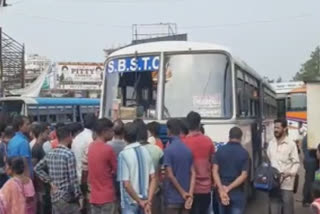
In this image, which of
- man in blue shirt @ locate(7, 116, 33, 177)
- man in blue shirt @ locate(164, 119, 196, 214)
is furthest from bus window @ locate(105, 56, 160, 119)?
man in blue shirt @ locate(164, 119, 196, 214)

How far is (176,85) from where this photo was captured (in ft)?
37.9

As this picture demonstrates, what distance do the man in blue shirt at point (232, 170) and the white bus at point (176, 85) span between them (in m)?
2.48

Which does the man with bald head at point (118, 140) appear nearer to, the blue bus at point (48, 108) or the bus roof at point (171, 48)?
the bus roof at point (171, 48)

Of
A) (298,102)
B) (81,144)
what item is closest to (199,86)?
(81,144)

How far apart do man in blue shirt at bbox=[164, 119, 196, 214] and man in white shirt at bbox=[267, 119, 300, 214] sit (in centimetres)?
182

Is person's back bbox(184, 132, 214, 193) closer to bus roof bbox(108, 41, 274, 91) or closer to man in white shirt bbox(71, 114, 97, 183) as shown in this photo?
man in white shirt bbox(71, 114, 97, 183)

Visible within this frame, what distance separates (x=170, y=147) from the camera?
27.1 ft

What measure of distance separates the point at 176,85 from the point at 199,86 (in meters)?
0.42

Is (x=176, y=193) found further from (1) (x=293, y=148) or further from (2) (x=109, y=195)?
(1) (x=293, y=148)

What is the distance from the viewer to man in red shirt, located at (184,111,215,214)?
877cm

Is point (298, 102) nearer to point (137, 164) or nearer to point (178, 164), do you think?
point (178, 164)

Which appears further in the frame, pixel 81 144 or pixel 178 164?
pixel 81 144

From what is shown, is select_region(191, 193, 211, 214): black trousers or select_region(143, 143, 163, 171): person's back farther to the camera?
select_region(191, 193, 211, 214): black trousers

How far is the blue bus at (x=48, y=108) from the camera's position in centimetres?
2552
